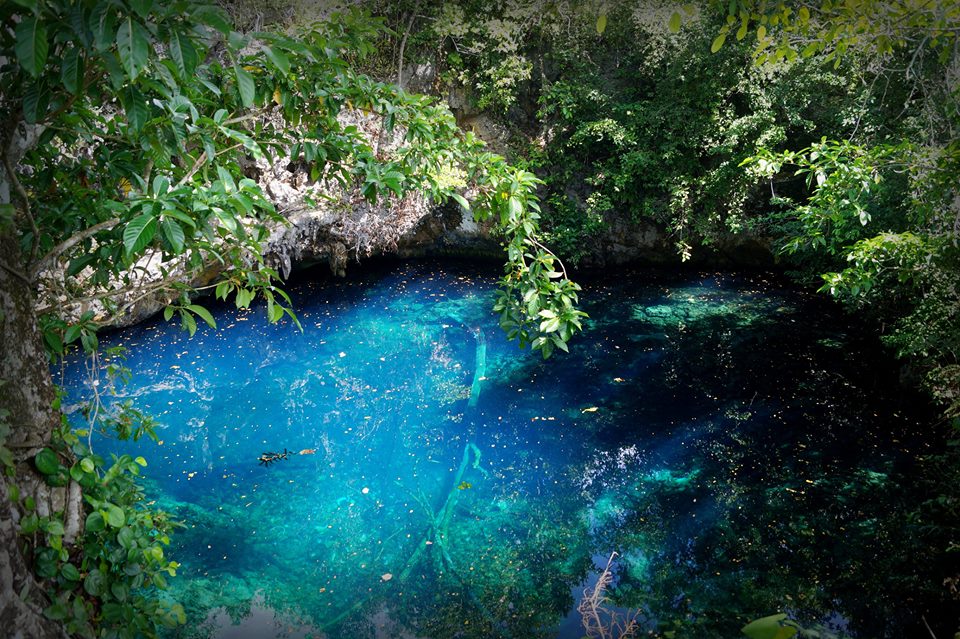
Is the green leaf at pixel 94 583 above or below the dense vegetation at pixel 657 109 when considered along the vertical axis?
below

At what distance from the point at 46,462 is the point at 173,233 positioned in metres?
0.84

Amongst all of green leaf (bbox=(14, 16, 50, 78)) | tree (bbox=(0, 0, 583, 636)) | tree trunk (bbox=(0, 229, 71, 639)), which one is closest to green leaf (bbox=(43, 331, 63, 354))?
tree (bbox=(0, 0, 583, 636))

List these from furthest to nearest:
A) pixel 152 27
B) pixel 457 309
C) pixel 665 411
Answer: pixel 457 309 < pixel 665 411 < pixel 152 27

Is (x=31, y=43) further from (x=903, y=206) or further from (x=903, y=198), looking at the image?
(x=903, y=198)

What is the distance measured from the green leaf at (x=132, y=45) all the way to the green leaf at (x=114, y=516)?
1375mm

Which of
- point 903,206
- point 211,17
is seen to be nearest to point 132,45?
point 211,17

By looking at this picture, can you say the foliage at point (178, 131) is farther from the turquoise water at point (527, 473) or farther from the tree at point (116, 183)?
the turquoise water at point (527, 473)

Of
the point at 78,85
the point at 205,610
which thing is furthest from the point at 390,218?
the point at 78,85

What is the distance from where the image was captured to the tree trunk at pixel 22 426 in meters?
1.66

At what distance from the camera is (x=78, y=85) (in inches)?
57.5

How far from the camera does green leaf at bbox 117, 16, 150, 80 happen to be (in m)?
1.26

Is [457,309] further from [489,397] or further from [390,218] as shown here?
[489,397]

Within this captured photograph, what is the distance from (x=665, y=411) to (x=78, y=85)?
569 centimetres

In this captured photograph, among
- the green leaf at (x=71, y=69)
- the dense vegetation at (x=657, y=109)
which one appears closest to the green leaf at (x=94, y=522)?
the green leaf at (x=71, y=69)
